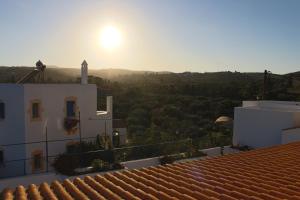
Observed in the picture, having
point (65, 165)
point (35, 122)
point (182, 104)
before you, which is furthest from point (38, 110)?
point (182, 104)

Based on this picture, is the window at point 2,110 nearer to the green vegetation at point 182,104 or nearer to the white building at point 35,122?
the white building at point 35,122

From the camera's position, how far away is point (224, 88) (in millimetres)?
57031

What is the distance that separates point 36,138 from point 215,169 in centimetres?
1329

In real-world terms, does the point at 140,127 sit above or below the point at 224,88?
below

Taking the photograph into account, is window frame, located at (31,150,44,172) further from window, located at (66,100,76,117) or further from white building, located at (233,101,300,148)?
white building, located at (233,101,300,148)

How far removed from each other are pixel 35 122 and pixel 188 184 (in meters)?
14.1

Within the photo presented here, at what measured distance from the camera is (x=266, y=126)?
62.6ft

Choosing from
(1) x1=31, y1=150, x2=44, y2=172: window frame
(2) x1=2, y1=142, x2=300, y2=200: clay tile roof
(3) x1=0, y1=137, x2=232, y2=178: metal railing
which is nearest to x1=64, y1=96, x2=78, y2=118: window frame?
(3) x1=0, y1=137, x2=232, y2=178: metal railing

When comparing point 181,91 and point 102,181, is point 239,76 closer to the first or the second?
point 181,91

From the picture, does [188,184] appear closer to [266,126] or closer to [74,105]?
[266,126]

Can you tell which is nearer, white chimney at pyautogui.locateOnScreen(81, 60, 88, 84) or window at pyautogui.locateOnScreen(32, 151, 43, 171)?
window at pyautogui.locateOnScreen(32, 151, 43, 171)

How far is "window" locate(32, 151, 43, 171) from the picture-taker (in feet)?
62.4

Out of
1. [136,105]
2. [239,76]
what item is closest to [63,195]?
[136,105]

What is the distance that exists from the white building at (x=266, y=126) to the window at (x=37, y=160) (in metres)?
10.8
